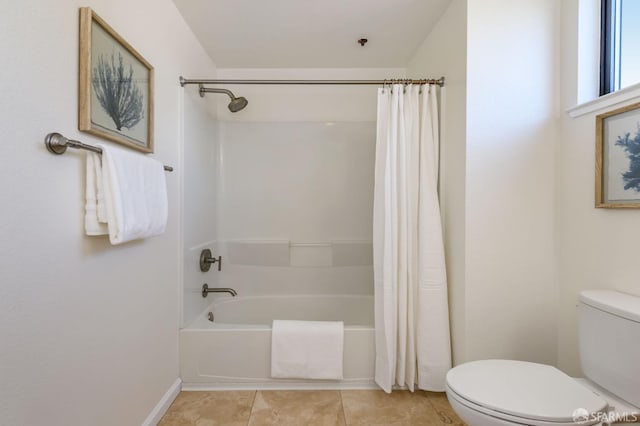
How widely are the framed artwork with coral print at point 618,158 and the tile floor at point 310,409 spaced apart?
127 centimetres

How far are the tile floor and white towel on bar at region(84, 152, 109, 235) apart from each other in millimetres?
1136

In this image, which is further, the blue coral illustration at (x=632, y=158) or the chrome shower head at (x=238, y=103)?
the chrome shower head at (x=238, y=103)

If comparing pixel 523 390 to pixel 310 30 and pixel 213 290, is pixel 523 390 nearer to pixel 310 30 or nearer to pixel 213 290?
pixel 213 290

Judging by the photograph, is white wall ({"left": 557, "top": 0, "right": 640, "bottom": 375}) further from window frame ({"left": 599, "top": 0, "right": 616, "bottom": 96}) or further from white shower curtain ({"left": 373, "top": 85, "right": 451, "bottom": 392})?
white shower curtain ({"left": 373, "top": 85, "right": 451, "bottom": 392})

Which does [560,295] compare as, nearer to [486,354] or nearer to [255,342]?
[486,354]

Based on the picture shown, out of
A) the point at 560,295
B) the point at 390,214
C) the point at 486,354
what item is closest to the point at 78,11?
the point at 390,214

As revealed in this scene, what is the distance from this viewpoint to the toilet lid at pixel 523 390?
1.08m

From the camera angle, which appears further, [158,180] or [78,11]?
[158,180]

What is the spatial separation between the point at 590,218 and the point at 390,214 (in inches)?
35.9

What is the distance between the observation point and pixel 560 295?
1.67 meters

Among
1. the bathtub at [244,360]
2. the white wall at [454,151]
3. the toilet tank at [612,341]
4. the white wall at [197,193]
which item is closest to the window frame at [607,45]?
the white wall at [454,151]

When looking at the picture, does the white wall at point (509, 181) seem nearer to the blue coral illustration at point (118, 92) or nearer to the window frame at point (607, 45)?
the window frame at point (607, 45)

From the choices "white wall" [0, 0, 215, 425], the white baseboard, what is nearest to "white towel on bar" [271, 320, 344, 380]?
the white baseboard

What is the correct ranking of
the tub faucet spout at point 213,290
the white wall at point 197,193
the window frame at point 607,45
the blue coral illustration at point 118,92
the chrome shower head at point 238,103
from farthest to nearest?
the chrome shower head at point 238,103, the tub faucet spout at point 213,290, the white wall at point 197,193, the window frame at point 607,45, the blue coral illustration at point 118,92
